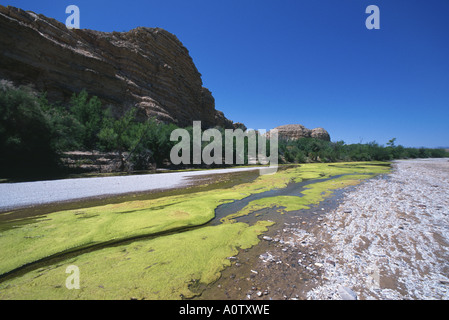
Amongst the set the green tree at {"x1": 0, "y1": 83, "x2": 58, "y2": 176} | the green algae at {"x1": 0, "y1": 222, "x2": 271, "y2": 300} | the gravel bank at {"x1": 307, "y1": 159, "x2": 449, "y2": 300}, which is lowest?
the green algae at {"x1": 0, "y1": 222, "x2": 271, "y2": 300}

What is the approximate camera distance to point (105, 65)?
31.5 meters

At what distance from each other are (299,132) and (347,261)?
354ft

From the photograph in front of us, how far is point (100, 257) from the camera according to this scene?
3.60m

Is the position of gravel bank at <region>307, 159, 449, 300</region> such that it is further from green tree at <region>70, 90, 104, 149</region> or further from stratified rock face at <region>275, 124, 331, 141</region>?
stratified rock face at <region>275, 124, 331, 141</region>

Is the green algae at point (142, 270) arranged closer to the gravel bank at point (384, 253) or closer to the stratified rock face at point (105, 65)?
the gravel bank at point (384, 253)

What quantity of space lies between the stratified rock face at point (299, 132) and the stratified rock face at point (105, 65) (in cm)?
6572

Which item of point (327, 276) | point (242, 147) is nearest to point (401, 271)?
point (327, 276)

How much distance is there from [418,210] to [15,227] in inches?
523

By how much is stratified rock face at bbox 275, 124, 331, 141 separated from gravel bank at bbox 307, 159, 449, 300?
3860 inches

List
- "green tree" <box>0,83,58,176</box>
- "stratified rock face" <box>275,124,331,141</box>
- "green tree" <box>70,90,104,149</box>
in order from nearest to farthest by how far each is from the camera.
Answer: "green tree" <box>0,83,58,176</box>
"green tree" <box>70,90,104,149</box>
"stratified rock face" <box>275,124,331,141</box>

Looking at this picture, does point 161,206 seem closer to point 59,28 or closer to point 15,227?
point 15,227

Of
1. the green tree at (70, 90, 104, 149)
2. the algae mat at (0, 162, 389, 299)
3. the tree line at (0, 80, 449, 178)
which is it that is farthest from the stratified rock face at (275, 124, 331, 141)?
the algae mat at (0, 162, 389, 299)

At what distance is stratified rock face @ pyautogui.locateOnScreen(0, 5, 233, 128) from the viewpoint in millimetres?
22875

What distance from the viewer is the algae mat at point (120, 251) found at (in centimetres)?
272
